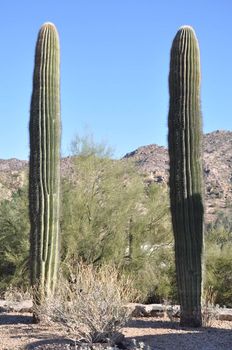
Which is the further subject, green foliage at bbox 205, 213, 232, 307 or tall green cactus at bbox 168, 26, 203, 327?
green foliage at bbox 205, 213, 232, 307

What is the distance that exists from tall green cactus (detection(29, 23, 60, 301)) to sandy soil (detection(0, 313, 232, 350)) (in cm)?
83

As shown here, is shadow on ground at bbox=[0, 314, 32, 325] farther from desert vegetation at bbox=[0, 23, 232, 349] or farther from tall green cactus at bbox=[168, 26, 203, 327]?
tall green cactus at bbox=[168, 26, 203, 327]

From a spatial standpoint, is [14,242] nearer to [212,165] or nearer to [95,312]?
[95,312]

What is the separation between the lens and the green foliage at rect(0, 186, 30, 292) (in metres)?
16.0

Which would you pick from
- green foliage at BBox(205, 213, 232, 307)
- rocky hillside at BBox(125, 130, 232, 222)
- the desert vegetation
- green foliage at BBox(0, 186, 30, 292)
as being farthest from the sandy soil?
rocky hillside at BBox(125, 130, 232, 222)

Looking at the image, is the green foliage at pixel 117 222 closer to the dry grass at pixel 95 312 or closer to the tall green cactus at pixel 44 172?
the tall green cactus at pixel 44 172

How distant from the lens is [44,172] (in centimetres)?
1108

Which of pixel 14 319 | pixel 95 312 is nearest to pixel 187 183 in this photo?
pixel 95 312

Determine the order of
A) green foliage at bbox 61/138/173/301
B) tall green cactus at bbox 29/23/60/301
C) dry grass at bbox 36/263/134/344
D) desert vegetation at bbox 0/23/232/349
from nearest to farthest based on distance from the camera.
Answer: dry grass at bbox 36/263/134/344 → desert vegetation at bbox 0/23/232/349 → tall green cactus at bbox 29/23/60/301 → green foliage at bbox 61/138/173/301

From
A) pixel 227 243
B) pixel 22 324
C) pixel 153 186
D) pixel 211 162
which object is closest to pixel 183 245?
pixel 22 324

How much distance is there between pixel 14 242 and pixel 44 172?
6043 mm

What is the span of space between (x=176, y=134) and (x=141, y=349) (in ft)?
13.8

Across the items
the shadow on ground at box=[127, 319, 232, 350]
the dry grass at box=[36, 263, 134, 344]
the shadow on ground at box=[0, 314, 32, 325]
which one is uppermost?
the dry grass at box=[36, 263, 134, 344]

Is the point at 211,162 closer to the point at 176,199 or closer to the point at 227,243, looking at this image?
the point at 227,243
